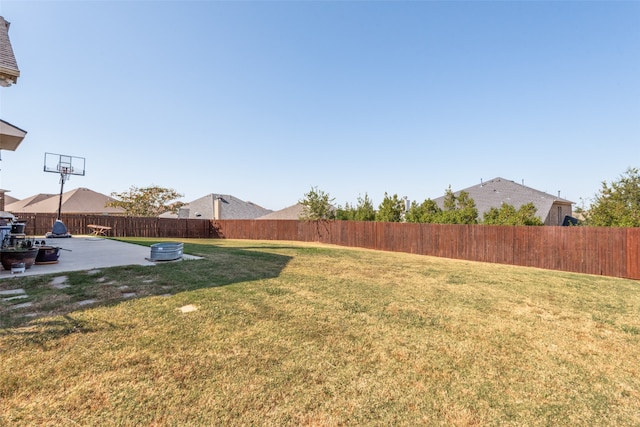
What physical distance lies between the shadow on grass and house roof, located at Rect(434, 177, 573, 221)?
1743 centimetres

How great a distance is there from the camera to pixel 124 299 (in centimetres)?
405

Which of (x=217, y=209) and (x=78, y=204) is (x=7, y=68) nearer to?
(x=217, y=209)

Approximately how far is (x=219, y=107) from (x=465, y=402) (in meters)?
15.0

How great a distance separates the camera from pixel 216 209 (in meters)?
33.3

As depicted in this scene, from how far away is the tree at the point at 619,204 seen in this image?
33.2 ft

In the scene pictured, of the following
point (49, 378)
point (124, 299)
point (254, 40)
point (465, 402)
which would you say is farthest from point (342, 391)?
point (254, 40)

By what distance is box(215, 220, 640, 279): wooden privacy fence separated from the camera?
350 inches

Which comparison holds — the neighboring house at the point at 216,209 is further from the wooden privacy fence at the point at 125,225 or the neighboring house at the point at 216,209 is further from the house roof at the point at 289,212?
the wooden privacy fence at the point at 125,225

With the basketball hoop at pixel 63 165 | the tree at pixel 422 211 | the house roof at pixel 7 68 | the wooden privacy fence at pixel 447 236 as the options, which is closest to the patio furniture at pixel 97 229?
the wooden privacy fence at pixel 447 236

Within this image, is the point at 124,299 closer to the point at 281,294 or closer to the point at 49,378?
the point at 49,378

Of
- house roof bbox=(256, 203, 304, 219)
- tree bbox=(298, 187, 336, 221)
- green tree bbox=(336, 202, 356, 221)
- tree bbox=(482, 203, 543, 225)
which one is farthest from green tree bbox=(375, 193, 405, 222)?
house roof bbox=(256, 203, 304, 219)

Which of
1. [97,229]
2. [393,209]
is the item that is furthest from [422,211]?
[97,229]

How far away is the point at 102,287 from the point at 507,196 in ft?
77.6

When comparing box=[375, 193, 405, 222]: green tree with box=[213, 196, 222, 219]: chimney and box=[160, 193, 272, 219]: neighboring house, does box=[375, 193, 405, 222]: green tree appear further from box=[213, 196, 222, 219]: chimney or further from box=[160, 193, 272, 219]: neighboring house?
box=[160, 193, 272, 219]: neighboring house
